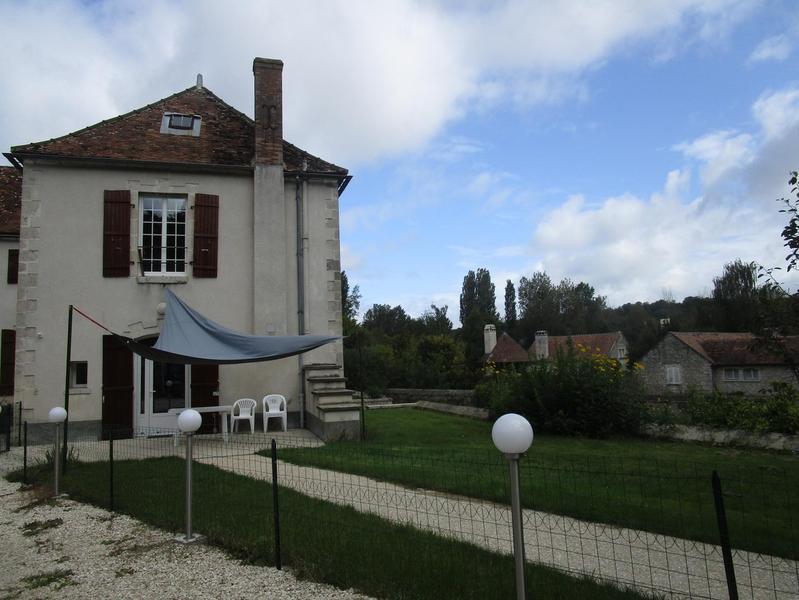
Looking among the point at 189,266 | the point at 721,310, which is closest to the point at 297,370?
the point at 189,266

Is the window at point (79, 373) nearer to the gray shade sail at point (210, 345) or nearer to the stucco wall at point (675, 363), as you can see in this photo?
the gray shade sail at point (210, 345)

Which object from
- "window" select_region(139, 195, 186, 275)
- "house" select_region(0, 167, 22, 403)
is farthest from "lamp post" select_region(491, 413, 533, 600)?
"house" select_region(0, 167, 22, 403)

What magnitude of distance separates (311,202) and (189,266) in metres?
2.96

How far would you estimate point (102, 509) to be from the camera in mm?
6113

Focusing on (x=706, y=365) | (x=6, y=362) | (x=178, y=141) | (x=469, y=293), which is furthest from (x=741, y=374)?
(x=6, y=362)

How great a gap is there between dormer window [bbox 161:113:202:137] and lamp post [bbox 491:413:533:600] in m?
12.3

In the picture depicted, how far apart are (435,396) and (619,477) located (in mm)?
13882

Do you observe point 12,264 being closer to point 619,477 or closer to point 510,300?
point 619,477

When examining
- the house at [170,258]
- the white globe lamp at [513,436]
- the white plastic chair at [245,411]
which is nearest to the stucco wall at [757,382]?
the house at [170,258]

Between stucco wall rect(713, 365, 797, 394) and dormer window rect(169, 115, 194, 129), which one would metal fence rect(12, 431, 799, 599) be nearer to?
dormer window rect(169, 115, 194, 129)

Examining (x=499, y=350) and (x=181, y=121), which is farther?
(x=499, y=350)

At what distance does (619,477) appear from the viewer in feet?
21.5

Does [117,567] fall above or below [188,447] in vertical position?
below

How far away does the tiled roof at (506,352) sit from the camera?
37.1 m
